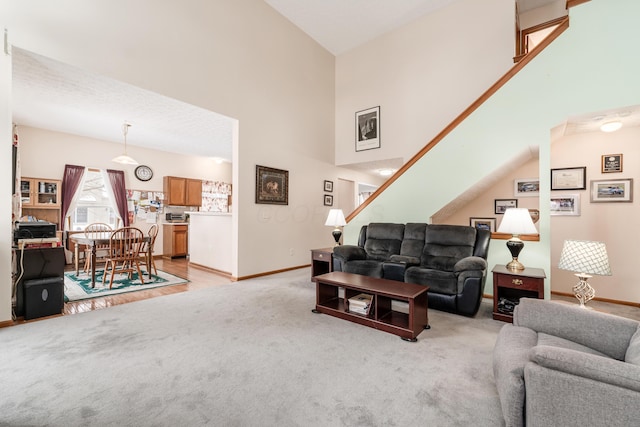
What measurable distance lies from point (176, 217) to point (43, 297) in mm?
4522

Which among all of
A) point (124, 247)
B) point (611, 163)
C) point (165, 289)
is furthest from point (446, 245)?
point (124, 247)

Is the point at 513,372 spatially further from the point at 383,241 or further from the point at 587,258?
the point at 383,241

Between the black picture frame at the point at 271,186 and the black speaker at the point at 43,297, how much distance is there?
108 inches

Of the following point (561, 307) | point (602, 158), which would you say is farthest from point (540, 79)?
point (561, 307)

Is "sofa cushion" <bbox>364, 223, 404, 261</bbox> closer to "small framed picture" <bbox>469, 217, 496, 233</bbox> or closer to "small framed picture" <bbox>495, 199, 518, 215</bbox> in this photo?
"small framed picture" <bbox>469, 217, 496, 233</bbox>

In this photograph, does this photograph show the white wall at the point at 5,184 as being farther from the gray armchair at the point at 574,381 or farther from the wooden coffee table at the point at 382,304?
the gray armchair at the point at 574,381

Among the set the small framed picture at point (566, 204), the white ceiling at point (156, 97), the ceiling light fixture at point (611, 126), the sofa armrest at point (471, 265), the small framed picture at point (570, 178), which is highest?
the white ceiling at point (156, 97)

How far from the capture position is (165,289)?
401cm

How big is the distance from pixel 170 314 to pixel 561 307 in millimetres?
3406

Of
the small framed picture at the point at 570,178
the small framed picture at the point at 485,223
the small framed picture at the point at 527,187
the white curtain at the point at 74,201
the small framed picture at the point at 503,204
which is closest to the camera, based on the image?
the small framed picture at the point at 570,178

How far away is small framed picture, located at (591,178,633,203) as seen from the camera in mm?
3514

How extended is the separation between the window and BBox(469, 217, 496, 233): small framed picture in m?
7.55

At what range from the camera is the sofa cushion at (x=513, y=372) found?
1197 millimetres

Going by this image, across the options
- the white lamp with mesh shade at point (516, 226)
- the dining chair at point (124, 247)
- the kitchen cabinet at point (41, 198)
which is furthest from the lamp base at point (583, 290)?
the kitchen cabinet at point (41, 198)
